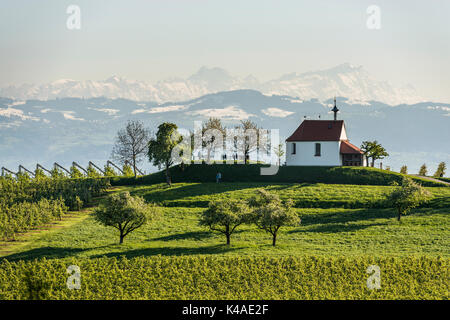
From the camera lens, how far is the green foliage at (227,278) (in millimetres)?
30234

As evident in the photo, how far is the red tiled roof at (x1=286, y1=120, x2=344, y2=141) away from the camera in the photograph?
8006 cm

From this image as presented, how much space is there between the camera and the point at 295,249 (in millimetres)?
41125

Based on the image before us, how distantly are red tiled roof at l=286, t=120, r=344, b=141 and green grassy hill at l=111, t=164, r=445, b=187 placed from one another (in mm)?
6607

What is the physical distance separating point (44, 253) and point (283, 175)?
1688 inches

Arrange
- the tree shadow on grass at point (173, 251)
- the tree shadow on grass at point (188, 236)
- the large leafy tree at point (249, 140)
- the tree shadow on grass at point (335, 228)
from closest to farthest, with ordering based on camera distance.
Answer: the tree shadow on grass at point (173, 251) → the tree shadow on grass at point (188, 236) → the tree shadow on grass at point (335, 228) → the large leafy tree at point (249, 140)

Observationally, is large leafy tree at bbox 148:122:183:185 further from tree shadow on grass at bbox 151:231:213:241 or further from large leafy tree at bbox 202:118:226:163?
tree shadow on grass at bbox 151:231:213:241

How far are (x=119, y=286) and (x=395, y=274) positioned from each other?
808 inches

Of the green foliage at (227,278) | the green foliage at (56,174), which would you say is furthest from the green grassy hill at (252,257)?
the green foliage at (56,174)

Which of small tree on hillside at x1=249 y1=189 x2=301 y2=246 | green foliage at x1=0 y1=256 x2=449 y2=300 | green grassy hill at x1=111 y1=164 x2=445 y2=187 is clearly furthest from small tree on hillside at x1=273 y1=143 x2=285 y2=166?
green foliage at x1=0 y1=256 x2=449 y2=300

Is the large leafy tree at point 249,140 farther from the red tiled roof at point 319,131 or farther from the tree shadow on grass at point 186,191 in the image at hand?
the tree shadow on grass at point 186,191

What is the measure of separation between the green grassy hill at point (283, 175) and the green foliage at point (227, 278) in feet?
114
